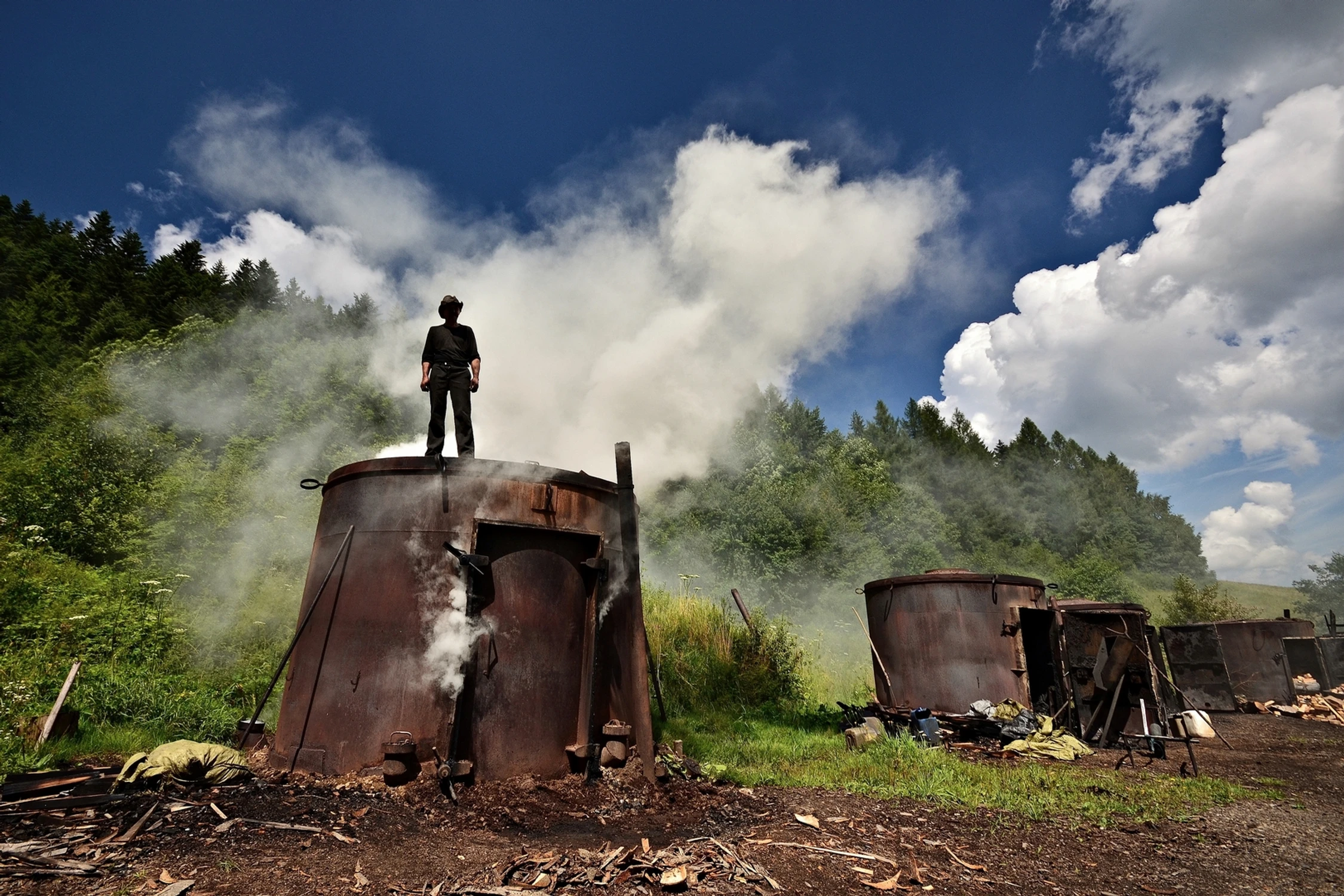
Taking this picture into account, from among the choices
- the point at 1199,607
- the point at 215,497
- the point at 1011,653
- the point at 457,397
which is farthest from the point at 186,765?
the point at 1199,607

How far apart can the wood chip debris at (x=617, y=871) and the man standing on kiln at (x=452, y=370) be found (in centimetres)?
445

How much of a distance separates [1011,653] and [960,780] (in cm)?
439

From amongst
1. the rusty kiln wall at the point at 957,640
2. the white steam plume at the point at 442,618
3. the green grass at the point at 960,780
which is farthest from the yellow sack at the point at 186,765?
the rusty kiln wall at the point at 957,640

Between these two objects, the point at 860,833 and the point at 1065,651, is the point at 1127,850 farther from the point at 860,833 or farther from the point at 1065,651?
the point at 1065,651

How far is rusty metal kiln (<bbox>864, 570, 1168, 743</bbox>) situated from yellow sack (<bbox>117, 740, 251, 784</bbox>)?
982 centimetres

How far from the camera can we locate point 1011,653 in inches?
432

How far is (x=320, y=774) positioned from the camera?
19.5ft

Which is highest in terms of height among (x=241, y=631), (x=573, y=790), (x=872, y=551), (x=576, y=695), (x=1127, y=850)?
(x=872, y=551)

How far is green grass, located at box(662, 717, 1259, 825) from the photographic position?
648 centimetres

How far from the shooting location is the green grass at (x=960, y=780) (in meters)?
6.48

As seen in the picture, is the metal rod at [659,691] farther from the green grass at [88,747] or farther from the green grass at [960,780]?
the green grass at [88,747]

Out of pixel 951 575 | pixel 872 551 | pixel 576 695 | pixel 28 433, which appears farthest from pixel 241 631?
pixel 872 551

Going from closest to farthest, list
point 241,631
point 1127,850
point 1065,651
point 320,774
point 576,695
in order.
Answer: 1. point 1127,850
2. point 320,774
3. point 576,695
4. point 1065,651
5. point 241,631

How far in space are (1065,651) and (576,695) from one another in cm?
890
